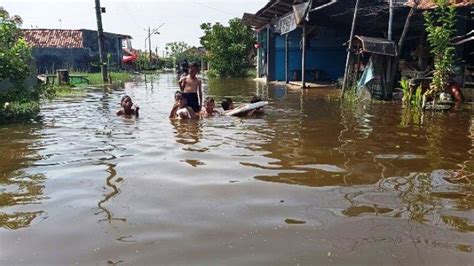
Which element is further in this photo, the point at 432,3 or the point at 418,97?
the point at 432,3

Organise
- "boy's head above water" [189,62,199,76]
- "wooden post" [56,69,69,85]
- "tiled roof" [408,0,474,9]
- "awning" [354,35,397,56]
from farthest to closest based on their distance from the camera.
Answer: "wooden post" [56,69,69,85] < "awning" [354,35,397,56] < "tiled roof" [408,0,474,9] < "boy's head above water" [189,62,199,76]

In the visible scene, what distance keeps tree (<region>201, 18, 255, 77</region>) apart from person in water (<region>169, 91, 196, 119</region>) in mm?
25425

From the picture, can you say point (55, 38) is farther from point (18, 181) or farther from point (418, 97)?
point (18, 181)

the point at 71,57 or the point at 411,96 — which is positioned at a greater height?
the point at 71,57

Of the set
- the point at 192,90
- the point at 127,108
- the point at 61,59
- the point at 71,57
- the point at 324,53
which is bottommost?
the point at 127,108

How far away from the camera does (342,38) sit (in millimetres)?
24203

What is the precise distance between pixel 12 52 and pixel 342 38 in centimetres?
1741

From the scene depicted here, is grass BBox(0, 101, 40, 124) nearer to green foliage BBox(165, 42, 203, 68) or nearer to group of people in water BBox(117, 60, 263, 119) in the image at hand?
group of people in water BBox(117, 60, 263, 119)

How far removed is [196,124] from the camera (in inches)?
400

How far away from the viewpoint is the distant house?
41344 millimetres

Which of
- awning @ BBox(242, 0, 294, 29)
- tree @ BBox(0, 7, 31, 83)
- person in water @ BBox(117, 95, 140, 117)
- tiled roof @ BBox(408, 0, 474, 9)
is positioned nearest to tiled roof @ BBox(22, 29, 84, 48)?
awning @ BBox(242, 0, 294, 29)

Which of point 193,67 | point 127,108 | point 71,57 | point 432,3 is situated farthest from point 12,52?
point 71,57

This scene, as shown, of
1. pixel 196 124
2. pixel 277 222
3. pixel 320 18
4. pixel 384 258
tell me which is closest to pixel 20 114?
pixel 196 124

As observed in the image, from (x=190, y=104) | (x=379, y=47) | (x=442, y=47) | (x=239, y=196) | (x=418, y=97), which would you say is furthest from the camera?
(x=379, y=47)
